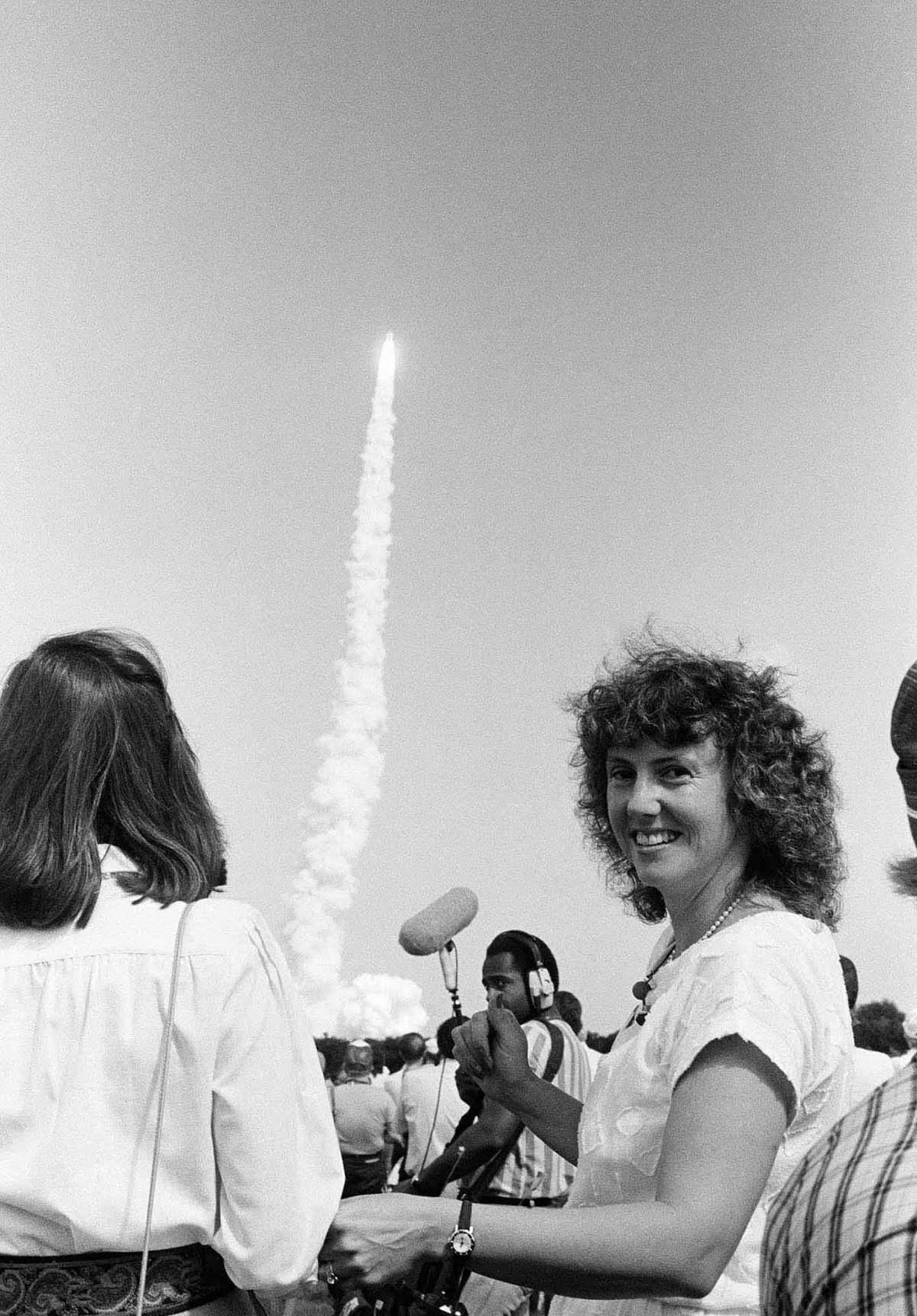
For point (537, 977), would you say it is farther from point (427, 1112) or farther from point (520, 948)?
point (427, 1112)

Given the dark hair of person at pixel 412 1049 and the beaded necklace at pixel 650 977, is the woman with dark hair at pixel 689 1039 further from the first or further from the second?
the dark hair of person at pixel 412 1049

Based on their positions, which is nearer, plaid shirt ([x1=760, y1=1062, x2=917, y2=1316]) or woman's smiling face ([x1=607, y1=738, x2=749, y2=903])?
plaid shirt ([x1=760, y1=1062, x2=917, y2=1316])

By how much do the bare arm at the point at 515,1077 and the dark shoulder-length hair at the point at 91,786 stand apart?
1020mm

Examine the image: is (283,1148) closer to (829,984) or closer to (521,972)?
(829,984)

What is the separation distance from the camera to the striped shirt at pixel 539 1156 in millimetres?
6723

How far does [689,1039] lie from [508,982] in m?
4.74

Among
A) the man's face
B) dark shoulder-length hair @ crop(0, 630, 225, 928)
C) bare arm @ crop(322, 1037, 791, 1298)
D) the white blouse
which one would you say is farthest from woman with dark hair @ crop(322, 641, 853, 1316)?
the man's face

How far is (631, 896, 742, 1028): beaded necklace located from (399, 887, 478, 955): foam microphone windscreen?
195 cm

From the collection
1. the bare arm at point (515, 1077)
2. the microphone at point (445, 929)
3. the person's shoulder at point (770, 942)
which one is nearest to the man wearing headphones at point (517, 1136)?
the microphone at point (445, 929)

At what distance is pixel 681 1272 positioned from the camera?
7.52ft

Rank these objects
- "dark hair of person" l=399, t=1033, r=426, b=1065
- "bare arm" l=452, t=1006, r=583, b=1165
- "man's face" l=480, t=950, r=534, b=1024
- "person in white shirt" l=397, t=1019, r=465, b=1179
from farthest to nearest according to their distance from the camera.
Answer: "dark hair of person" l=399, t=1033, r=426, b=1065 → "person in white shirt" l=397, t=1019, r=465, b=1179 → "man's face" l=480, t=950, r=534, b=1024 → "bare arm" l=452, t=1006, r=583, b=1165

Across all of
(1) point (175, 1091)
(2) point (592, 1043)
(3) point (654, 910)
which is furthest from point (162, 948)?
(2) point (592, 1043)

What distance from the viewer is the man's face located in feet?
23.0

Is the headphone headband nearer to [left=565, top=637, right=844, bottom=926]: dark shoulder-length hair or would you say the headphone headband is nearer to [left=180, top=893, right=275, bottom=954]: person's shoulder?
[left=565, top=637, right=844, bottom=926]: dark shoulder-length hair
